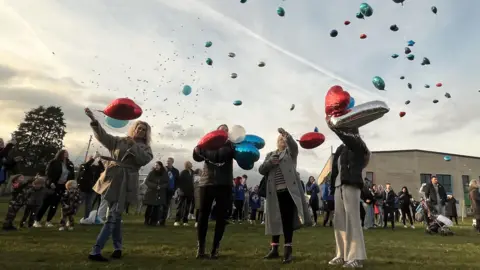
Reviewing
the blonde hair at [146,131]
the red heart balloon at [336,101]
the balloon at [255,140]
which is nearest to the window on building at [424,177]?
the balloon at [255,140]

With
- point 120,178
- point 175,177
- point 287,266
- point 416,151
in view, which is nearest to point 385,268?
point 287,266

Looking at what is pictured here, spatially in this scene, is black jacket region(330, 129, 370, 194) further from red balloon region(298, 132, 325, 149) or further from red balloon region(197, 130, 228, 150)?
red balloon region(197, 130, 228, 150)

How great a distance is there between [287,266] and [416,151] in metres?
45.7

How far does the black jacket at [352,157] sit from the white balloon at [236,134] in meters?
1.65

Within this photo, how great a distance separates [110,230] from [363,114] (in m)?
3.91

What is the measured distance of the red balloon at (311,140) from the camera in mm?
6457

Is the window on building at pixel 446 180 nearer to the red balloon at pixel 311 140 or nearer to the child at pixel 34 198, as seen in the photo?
the red balloon at pixel 311 140

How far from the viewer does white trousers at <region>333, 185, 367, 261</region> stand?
5066 millimetres

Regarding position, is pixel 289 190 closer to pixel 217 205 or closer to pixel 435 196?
pixel 217 205

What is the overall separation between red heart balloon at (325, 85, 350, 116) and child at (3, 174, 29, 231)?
298 inches

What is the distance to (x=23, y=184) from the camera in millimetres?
8961

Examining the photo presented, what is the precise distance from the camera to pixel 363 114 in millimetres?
5094

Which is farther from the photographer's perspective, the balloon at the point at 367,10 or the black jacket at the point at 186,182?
the black jacket at the point at 186,182

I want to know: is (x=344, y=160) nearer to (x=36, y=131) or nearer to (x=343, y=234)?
(x=343, y=234)
